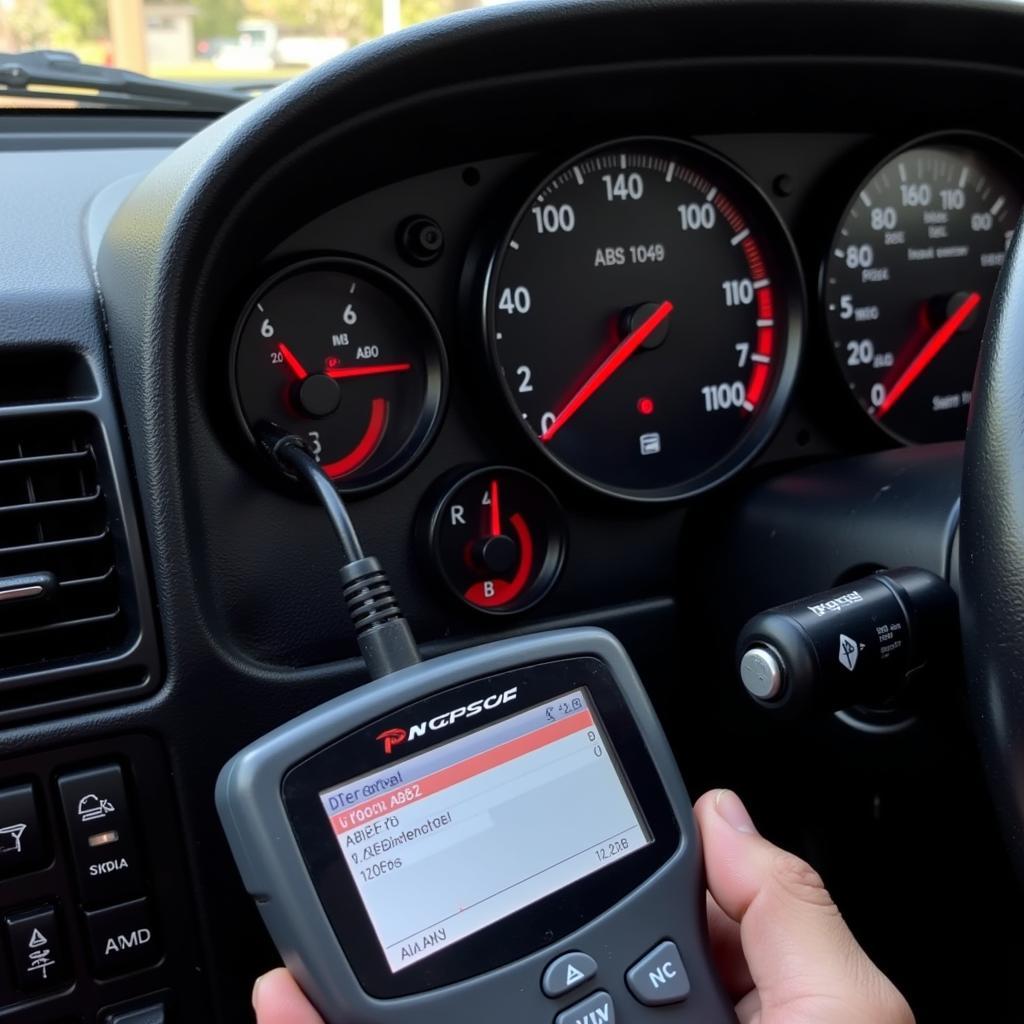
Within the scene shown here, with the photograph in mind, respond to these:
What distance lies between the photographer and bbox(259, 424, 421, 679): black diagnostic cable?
3.33 feet

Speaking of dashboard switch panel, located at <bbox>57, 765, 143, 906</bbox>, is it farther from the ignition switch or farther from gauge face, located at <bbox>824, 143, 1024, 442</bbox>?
gauge face, located at <bbox>824, 143, 1024, 442</bbox>

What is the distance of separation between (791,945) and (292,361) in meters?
0.75

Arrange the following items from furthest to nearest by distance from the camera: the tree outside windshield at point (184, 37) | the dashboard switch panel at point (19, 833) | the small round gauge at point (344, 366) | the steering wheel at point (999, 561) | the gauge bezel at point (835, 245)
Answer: the tree outside windshield at point (184, 37) < the gauge bezel at point (835, 245) < the small round gauge at point (344, 366) < the dashboard switch panel at point (19, 833) < the steering wheel at point (999, 561)

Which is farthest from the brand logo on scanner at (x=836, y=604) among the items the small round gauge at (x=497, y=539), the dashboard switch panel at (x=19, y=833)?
the dashboard switch panel at (x=19, y=833)

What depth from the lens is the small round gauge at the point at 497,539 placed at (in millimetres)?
1323

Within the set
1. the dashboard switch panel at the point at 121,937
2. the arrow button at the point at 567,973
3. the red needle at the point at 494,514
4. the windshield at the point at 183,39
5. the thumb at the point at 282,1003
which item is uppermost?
the windshield at the point at 183,39

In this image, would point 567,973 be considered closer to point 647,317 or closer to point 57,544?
point 57,544

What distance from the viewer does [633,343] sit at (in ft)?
4.75

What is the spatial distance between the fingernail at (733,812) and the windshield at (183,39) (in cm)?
75

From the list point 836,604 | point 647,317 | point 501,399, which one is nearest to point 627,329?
point 647,317

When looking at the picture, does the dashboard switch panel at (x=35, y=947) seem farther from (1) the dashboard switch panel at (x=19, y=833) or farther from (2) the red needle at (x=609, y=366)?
(2) the red needle at (x=609, y=366)

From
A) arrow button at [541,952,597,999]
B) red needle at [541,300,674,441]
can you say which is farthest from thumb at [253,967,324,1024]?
red needle at [541,300,674,441]

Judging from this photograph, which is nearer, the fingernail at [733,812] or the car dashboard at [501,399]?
the fingernail at [733,812]

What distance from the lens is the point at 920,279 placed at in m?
1.66
